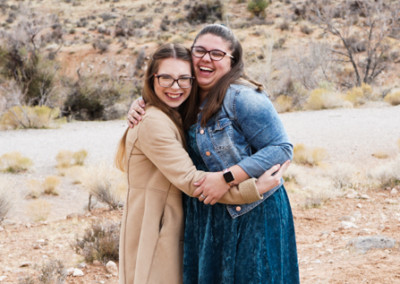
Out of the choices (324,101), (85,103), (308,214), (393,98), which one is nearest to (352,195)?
(308,214)

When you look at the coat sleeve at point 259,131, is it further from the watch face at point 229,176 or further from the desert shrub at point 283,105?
the desert shrub at point 283,105

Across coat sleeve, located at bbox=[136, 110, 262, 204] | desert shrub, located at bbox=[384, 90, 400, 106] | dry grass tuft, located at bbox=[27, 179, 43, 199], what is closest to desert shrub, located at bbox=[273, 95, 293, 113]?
desert shrub, located at bbox=[384, 90, 400, 106]

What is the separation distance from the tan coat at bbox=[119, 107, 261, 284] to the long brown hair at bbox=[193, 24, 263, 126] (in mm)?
202

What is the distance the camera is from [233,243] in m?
2.24

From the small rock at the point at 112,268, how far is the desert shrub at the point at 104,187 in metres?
2.37

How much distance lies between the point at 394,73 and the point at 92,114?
1517cm

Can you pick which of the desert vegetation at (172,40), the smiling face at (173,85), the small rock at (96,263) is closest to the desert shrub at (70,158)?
the desert vegetation at (172,40)

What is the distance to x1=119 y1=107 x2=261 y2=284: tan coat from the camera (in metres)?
2.15

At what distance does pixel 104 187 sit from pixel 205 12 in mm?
30392

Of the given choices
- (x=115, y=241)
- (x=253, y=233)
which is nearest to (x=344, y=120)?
(x=115, y=241)

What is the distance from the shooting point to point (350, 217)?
5844 millimetres

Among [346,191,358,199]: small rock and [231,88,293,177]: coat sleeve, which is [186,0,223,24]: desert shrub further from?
[231,88,293,177]: coat sleeve

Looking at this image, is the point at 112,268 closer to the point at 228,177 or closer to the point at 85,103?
the point at 228,177

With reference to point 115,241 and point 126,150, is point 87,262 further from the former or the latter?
A: point 126,150
